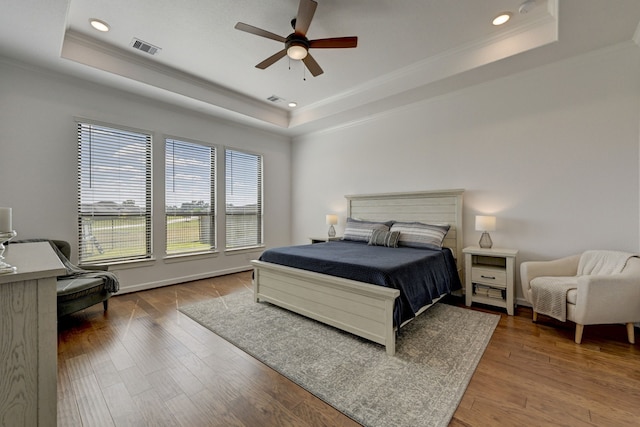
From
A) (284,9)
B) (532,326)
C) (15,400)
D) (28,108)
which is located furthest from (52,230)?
(532,326)

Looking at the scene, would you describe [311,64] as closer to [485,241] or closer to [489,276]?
[485,241]

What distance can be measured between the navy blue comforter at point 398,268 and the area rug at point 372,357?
303 millimetres

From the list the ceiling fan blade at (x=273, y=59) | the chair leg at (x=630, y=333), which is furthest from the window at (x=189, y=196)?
the chair leg at (x=630, y=333)

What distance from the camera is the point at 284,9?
263 centimetres

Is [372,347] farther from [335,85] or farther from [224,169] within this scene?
[224,169]

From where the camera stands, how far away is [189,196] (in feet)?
15.3

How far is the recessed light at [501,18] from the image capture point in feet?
8.71

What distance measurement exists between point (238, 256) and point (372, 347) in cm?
362

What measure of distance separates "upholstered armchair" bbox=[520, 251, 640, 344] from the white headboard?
3.76 ft

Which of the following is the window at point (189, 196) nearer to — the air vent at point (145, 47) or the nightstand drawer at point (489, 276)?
the air vent at point (145, 47)

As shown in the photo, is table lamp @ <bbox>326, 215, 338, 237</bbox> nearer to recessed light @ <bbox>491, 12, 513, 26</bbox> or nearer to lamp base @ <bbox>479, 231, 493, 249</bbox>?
lamp base @ <bbox>479, 231, 493, 249</bbox>

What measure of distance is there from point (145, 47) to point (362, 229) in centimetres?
375

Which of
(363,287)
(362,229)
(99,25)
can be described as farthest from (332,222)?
(99,25)

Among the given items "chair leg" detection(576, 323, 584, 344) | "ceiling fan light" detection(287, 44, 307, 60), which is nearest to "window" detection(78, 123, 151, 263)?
"ceiling fan light" detection(287, 44, 307, 60)
